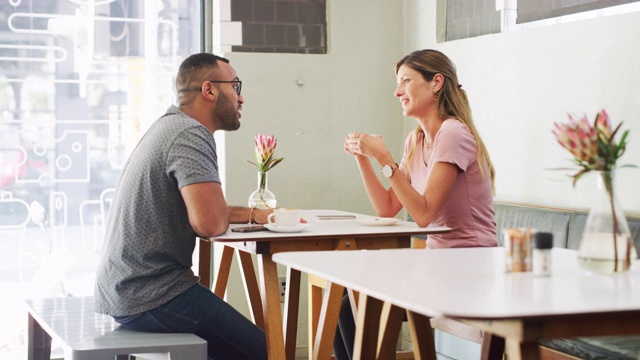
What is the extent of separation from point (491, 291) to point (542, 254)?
267mm

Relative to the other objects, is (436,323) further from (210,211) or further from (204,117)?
(204,117)

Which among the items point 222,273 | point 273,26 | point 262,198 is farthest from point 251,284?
point 273,26

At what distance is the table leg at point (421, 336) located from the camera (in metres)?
2.73

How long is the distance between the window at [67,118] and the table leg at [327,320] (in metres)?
2.02

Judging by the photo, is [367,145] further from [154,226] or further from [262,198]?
[154,226]

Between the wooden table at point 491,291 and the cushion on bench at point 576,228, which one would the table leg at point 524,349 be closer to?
the wooden table at point 491,291

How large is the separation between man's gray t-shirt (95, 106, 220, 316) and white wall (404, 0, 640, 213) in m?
1.53

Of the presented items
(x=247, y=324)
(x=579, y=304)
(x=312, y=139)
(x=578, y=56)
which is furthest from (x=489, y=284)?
(x=312, y=139)

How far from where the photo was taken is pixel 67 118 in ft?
15.7

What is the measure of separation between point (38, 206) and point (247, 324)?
2191 millimetres

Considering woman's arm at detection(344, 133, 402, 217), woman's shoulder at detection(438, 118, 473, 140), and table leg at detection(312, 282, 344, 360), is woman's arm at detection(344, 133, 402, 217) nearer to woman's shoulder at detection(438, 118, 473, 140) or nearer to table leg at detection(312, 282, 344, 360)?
woman's shoulder at detection(438, 118, 473, 140)

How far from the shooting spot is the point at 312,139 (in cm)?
512

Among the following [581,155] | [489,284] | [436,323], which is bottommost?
[436,323]

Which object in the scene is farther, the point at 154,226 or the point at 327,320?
the point at 327,320
